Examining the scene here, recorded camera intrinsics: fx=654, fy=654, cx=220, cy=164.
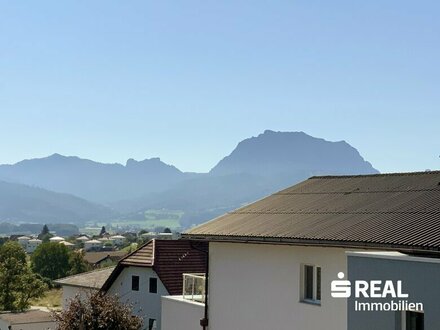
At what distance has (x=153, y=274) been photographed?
3362cm

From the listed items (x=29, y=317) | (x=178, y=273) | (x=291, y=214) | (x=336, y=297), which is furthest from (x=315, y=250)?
(x=29, y=317)

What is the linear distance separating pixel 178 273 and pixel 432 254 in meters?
24.1

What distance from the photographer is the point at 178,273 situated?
112 ft

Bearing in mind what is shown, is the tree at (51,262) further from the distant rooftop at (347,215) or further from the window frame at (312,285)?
the window frame at (312,285)

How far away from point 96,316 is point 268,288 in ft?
29.1

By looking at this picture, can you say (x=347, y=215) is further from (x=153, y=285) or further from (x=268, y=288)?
(x=153, y=285)

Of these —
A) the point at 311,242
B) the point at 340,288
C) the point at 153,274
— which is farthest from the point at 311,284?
the point at 153,274

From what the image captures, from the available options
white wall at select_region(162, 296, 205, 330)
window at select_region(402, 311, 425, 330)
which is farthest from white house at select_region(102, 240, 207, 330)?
window at select_region(402, 311, 425, 330)

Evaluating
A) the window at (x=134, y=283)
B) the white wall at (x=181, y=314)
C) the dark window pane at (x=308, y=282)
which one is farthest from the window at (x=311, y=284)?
the window at (x=134, y=283)

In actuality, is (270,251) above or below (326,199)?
below

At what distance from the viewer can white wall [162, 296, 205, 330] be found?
64.5 feet

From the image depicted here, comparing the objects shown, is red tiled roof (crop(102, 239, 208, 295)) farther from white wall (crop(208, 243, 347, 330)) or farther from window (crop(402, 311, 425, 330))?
window (crop(402, 311, 425, 330))

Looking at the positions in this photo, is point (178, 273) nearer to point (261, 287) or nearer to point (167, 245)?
point (167, 245)

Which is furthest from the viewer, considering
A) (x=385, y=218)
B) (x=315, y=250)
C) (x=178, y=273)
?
(x=178, y=273)
